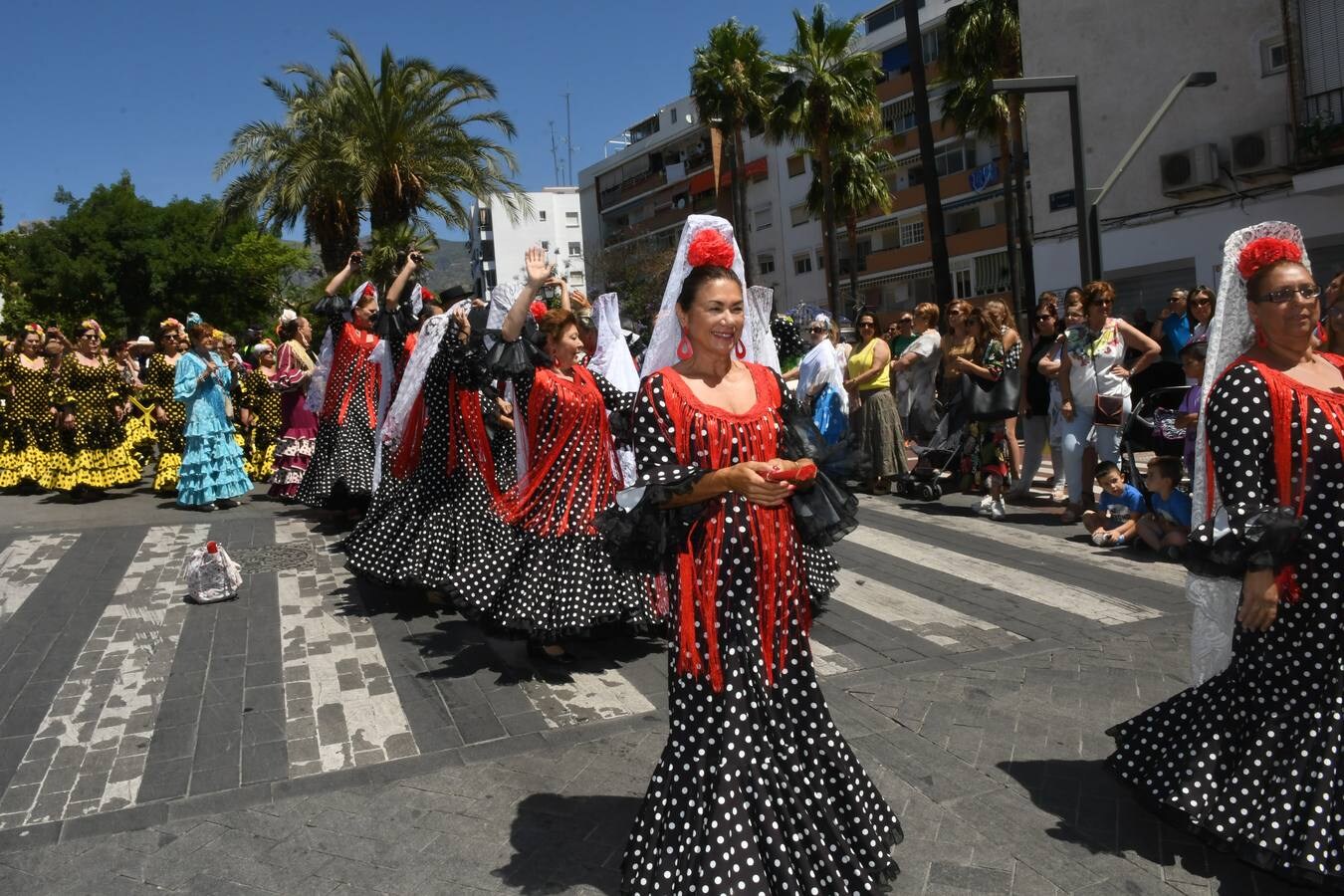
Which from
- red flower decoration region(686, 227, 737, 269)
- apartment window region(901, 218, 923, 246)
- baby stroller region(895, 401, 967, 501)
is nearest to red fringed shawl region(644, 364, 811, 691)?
red flower decoration region(686, 227, 737, 269)

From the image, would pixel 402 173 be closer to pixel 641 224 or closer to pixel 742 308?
pixel 742 308

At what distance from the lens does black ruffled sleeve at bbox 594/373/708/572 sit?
300cm

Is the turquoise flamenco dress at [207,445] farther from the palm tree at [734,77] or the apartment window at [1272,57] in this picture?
the palm tree at [734,77]

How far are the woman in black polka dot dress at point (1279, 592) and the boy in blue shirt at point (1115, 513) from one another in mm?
4797

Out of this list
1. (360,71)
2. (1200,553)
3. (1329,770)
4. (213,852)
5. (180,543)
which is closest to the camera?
(1329,770)

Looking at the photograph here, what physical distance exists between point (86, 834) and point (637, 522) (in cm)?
253

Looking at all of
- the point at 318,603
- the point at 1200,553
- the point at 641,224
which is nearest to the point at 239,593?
the point at 318,603

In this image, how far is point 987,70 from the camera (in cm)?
2666

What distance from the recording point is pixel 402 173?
925 inches

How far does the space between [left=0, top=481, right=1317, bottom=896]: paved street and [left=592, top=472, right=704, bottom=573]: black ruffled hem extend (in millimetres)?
1090

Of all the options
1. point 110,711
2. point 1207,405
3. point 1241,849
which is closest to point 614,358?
point 110,711

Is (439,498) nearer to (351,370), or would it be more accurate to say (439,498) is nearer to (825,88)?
(351,370)

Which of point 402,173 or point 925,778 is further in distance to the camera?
point 402,173

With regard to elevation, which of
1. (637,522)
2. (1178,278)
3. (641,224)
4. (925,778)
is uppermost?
(641,224)
